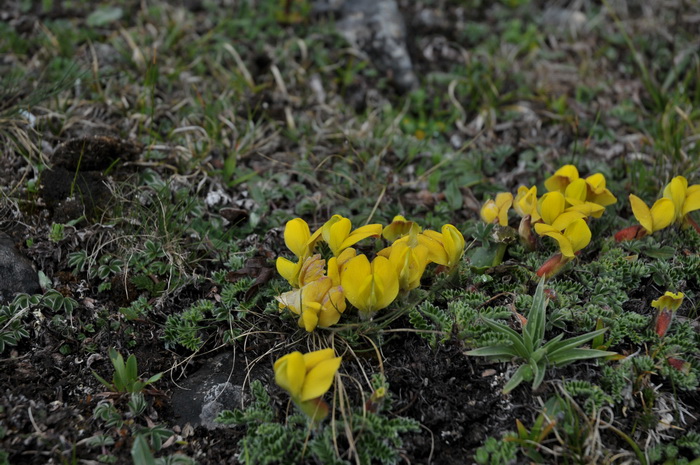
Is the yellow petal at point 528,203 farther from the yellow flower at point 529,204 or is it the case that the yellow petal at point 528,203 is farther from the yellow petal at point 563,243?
the yellow petal at point 563,243

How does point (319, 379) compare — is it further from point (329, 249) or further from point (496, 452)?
point (329, 249)

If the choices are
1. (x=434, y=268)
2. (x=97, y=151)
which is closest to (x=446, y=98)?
(x=434, y=268)

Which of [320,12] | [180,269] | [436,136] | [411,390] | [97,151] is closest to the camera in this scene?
[411,390]

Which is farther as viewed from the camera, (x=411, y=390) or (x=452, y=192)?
(x=452, y=192)

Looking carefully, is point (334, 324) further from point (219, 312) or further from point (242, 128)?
point (242, 128)

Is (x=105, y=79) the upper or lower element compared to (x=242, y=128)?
upper

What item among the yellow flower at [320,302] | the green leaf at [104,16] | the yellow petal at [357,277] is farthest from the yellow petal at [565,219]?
the green leaf at [104,16]

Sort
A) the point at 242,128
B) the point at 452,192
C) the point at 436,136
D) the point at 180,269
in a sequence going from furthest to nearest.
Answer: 1. the point at 436,136
2. the point at 242,128
3. the point at 452,192
4. the point at 180,269
